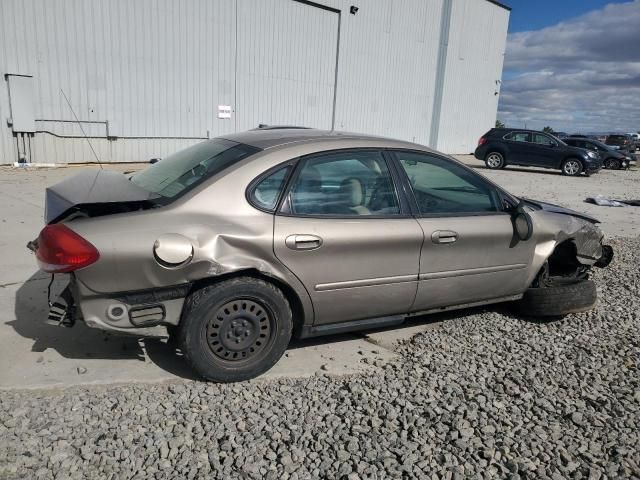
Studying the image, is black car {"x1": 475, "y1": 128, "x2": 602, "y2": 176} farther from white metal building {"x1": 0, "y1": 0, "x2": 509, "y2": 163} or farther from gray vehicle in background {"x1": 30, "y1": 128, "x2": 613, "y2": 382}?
gray vehicle in background {"x1": 30, "y1": 128, "x2": 613, "y2": 382}

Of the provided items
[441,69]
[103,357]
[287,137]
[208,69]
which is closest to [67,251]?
[103,357]

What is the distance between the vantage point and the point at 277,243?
3209mm

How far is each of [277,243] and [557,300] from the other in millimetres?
2579

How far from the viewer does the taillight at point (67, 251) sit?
2840 millimetres

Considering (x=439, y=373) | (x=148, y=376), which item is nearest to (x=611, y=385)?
(x=439, y=373)

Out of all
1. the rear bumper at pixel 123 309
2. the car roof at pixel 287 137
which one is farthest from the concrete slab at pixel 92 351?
the car roof at pixel 287 137

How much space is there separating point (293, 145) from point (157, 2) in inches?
556

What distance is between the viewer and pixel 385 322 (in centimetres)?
378

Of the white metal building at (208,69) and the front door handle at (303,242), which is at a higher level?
the white metal building at (208,69)

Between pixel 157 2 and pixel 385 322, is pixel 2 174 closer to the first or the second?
pixel 157 2

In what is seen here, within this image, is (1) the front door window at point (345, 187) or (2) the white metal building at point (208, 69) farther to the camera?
(2) the white metal building at point (208, 69)

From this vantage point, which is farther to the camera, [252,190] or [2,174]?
[2,174]

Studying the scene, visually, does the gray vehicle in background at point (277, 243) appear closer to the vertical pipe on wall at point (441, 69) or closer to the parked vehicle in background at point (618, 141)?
the vertical pipe on wall at point (441, 69)

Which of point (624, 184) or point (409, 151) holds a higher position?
point (409, 151)
